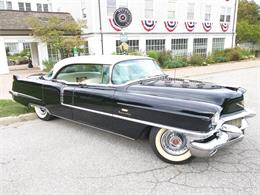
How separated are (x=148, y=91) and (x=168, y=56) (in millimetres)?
13681

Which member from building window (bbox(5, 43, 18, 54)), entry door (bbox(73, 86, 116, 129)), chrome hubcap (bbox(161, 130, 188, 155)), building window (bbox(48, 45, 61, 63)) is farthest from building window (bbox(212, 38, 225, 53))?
building window (bbox(5, 43, 18, 54))

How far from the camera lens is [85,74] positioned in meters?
4.75

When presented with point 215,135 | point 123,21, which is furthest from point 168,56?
point 215,135

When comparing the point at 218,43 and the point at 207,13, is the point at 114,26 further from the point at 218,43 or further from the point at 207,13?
the point at 218,43

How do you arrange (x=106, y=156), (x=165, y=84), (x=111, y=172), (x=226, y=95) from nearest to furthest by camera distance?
1. (x=111, y=172)
2. (x=226, y=95)
3. (x=106, y=156)
4. (x=165, y=84)

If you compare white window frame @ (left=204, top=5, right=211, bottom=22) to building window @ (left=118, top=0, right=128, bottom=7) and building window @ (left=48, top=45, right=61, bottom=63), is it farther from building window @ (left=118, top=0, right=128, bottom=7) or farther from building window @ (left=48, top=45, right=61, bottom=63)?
building window @ (left=48, top=45, right=61, bottom=63)

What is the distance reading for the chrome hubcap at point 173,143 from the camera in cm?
345

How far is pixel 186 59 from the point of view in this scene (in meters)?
17.6

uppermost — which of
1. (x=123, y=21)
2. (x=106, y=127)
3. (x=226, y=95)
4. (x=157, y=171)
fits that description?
(x=123, y=21)

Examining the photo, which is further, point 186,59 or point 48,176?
point 186,59

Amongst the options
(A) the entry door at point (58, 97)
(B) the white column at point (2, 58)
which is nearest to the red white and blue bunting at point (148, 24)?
(B) the white column at point (2, 58)

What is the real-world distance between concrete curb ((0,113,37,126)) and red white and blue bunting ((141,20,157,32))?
15465 mm

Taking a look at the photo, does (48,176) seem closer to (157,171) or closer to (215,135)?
(157,171)

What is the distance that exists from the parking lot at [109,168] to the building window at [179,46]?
17862 millimetres
